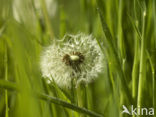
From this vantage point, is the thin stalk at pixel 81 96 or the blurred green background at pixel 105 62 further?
the thin stalk at pixel 81 96

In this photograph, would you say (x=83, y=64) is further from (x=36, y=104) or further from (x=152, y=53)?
(x=36, y=104)

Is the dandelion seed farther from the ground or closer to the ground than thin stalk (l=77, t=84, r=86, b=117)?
farther from the ground

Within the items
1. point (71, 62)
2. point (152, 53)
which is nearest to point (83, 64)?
point (71, 62)

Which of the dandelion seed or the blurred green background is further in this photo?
the dandelion seed

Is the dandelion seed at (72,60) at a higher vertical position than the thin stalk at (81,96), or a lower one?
higher
